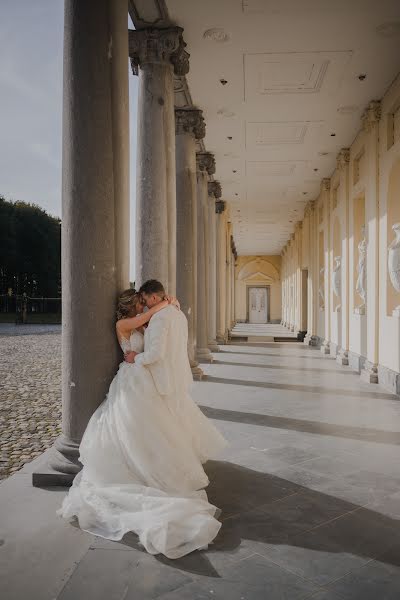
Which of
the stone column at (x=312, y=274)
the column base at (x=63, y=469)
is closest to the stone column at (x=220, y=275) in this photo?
the stone column at (x=312, y=274)

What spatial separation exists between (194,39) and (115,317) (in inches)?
222

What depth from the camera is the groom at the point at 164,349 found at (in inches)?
138

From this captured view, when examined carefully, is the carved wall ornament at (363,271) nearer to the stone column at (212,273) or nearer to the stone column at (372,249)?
the stone column at (372,249)

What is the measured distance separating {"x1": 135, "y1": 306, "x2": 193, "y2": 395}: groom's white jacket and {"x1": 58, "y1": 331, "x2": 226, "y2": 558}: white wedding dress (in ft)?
0.24

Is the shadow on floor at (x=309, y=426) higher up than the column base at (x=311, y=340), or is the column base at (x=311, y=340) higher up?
the column base at (x=311, y=340)

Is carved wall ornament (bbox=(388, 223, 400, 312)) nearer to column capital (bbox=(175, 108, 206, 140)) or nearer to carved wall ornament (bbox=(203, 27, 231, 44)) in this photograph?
carved wall ornament (bbox=(203, 27, 231, 44))

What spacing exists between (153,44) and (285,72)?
2.84 m

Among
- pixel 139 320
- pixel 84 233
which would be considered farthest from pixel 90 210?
pixel 139 320

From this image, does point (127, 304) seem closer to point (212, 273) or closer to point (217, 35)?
point (217, 35)

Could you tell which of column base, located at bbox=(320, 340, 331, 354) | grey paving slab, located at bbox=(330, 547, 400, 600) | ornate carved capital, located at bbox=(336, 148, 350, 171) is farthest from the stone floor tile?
column base, located at bbox=(320, 340, 331, 354)

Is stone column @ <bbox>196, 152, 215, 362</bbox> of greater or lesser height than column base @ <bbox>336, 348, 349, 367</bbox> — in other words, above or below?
above

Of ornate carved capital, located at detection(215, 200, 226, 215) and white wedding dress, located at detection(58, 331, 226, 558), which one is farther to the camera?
ornate carved capital, located at detection(215, 200, 226, 215)

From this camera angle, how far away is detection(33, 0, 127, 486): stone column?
3.71 meters

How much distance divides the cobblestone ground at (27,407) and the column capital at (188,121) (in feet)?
18.3
